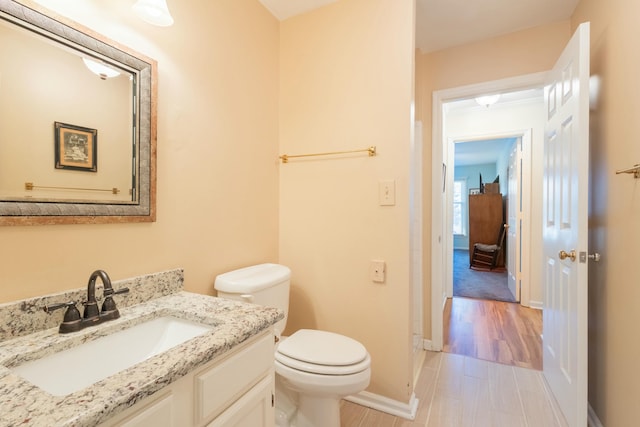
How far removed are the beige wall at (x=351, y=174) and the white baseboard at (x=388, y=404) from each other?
3 cm

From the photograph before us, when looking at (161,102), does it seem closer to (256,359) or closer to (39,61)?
(39,61)

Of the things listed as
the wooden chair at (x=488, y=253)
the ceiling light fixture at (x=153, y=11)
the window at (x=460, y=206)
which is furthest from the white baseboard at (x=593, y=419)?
the window at (x=460, y=206)

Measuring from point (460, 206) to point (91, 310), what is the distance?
28.7 ft

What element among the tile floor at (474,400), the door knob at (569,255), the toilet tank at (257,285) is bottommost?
the tile floor at (474,400)

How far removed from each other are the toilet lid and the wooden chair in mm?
4894

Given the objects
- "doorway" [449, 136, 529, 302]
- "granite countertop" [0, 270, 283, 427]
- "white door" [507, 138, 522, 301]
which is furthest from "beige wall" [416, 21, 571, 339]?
"granite countertop" [0, 270, 283, 427]

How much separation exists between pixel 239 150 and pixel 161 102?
1.56ft

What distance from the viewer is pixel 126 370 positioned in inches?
24.6

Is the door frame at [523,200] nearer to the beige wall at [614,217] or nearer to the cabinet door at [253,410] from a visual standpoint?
the beige wall at [614,217]

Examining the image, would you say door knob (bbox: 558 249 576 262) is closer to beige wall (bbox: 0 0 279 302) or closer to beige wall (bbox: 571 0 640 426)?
beige wall (bbox: 571 0 640 426)

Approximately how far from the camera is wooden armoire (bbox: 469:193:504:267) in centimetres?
569

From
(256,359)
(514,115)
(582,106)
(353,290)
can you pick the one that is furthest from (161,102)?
(514,115)

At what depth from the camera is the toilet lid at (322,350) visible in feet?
4.24

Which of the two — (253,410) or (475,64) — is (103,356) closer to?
(253,410)
